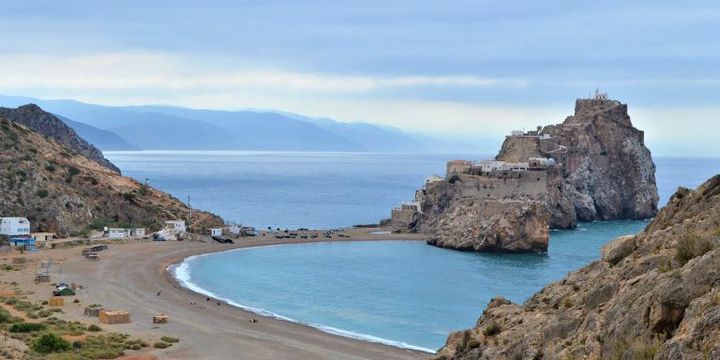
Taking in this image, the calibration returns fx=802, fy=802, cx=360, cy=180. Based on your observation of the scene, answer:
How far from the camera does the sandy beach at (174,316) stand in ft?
135

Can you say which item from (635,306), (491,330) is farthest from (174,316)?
(635,306)

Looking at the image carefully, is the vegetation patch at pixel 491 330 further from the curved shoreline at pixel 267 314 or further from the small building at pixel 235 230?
the small building at pixel 235 230

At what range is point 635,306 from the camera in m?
10.2


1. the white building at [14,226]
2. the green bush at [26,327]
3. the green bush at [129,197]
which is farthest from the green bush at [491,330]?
the green bush at [129,197]

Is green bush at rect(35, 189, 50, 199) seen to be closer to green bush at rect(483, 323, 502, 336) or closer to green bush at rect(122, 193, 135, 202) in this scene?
green bush at rect(122, 193, 135, 202)

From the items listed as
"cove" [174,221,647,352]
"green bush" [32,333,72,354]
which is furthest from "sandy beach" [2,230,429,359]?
"green bush" [32,333,72,354]

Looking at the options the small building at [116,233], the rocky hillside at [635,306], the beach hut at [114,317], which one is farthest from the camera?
the small building at [116,233]

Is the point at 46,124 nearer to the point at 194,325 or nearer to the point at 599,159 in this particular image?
the point at 599,159

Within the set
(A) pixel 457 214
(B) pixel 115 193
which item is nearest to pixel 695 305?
(A) pixel 457 214

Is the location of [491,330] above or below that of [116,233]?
below

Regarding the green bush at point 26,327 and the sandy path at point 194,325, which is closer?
the green bush at point 26,327

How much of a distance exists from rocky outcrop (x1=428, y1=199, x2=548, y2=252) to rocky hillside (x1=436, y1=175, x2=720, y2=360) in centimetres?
6931

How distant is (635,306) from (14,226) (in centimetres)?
7814

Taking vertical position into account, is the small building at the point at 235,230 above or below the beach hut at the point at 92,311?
above
